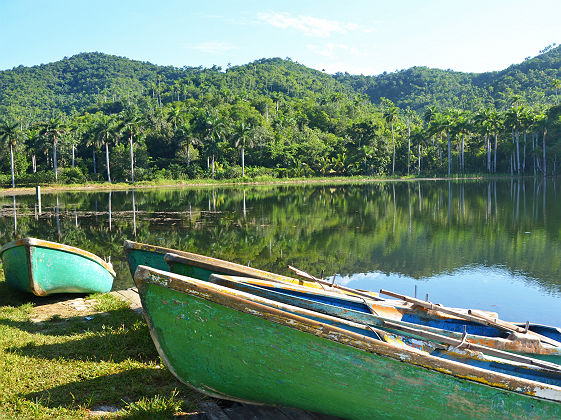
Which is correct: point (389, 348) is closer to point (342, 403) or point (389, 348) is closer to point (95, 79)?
point (342, 403)

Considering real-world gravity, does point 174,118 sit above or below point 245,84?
below

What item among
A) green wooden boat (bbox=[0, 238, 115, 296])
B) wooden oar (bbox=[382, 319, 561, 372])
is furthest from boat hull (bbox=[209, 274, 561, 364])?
green wooden boat (bbox=[0, 238, 115, 296])

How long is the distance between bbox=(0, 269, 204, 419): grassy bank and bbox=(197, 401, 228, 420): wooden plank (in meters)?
0.12

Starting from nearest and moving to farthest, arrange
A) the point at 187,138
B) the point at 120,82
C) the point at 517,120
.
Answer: the point at 517,120
the point at 187,138
the point at 120,82

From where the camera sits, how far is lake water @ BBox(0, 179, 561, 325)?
11.2 meters

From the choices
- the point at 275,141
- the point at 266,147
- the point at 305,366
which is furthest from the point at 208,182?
the point at 305,366

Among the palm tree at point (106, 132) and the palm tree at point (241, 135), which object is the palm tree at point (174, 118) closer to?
the palm tree at point (106, 132)

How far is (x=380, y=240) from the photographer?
1741cm

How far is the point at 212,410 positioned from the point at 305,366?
1.44 m

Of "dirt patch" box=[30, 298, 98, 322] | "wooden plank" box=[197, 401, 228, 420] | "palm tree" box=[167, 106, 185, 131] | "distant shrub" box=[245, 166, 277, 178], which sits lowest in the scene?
"wooden plank" box=[197, 401, 228, 420]

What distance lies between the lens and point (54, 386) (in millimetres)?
4957

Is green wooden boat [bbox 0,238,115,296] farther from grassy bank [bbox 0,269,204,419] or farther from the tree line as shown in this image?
the tree line

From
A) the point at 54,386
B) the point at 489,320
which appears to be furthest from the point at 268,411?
the point at 489,320

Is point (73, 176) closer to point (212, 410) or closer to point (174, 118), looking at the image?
point (174, 118)
